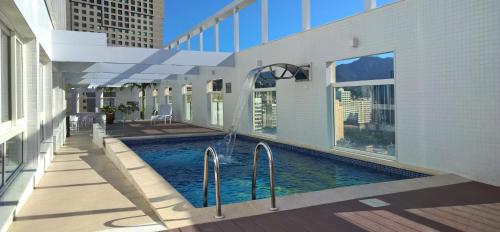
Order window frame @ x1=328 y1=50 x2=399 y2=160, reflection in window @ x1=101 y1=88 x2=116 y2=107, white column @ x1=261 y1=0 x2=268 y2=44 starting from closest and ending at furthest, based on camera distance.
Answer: window frame @ x1=328 y1=50 x2=399 y2=160
white column @ x1=261 y1=0 x2=268 y2=44
reflection in window @ x1=101 y1=88 x2=116 y2=107

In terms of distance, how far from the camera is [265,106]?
11273mm

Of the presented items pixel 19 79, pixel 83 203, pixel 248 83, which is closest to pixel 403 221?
pixel 83 203

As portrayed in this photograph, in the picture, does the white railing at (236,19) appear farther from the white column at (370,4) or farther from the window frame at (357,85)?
the window frame at (357,85)

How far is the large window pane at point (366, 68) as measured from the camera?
21.9 ft

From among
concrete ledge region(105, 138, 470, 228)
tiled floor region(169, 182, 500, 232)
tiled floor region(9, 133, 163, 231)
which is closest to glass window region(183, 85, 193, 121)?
tiled floor region(9, 133, 163, 231)

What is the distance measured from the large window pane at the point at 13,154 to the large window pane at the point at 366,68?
19.6 feet

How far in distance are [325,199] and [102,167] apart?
14.6 ft

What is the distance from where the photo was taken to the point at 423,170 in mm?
5848

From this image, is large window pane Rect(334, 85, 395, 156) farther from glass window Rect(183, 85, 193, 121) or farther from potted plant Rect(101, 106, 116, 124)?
potted plant Rect(101, 106, 116, 124)

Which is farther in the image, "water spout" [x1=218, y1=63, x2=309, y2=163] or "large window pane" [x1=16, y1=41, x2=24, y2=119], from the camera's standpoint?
"water spout" [x1=218, y1=63, x2=309, y2=163]

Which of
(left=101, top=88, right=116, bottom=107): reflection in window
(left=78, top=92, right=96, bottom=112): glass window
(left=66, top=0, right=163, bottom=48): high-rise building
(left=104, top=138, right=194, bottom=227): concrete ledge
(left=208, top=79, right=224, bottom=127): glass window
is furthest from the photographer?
(left=66, top=0, right=163, bottom=48): high-rise building

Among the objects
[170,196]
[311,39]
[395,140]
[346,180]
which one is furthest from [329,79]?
[170,196]

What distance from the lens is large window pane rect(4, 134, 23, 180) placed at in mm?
4129

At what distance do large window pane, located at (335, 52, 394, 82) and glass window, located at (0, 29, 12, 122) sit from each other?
231 inches
